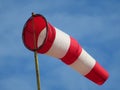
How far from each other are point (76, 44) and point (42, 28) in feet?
3.81

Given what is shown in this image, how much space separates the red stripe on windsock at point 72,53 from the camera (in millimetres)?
10586

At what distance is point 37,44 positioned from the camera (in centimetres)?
1003

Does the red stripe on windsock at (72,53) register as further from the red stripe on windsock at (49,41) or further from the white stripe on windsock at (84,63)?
the red stripe on windsock at (49,41)

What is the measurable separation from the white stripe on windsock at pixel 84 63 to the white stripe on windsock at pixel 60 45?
584 millimetres

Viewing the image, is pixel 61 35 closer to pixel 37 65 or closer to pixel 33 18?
pixel 33 18

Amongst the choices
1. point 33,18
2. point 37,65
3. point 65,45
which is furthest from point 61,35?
point 37,65

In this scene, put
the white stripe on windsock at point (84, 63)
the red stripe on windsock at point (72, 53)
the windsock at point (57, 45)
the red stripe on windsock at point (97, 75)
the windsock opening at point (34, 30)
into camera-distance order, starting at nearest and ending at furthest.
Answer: the windsock at point (57, 45), the windsock opening at point (34, 30), the red stripe on windsock at point (72, 53), the white stripe on windsock at point (84, 63), the red stripe on windsock at point (97, 75)

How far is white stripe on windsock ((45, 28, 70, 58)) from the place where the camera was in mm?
10180

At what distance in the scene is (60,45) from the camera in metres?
10.3

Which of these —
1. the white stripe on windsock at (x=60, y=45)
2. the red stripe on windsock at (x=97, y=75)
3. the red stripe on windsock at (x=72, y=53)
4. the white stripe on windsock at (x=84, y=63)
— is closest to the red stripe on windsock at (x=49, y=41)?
the white stripe on windsock at (x=60, y=45)

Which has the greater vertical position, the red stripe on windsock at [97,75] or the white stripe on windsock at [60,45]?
the white stripe on windsock at [60,45]

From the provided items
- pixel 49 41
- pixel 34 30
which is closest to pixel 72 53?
pixel 49 41

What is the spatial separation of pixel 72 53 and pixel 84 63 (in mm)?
581

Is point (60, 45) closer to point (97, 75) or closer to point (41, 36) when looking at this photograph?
point (41, 36)
